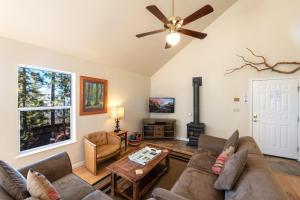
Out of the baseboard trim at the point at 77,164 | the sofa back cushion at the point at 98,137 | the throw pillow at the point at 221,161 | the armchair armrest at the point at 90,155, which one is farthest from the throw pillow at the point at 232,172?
the baseboard trim at the point at 77,164

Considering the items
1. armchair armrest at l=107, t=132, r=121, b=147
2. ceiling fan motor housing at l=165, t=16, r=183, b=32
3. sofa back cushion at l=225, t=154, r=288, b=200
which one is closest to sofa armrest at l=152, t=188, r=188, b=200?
sofa back cushion at l=225, t=154, r=288, b=200

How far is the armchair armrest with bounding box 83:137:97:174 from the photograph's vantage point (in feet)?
9.68

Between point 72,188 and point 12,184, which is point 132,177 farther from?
point 12,184

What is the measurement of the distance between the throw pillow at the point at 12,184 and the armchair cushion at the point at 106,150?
67.4 inches

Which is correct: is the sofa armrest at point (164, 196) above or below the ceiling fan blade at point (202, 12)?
below

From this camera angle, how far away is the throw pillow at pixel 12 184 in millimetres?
1271

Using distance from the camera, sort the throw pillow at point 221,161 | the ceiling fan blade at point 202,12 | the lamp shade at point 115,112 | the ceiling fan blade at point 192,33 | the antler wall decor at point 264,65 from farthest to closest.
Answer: the lamp shade at point 115,112 → the antler wall decor at point 264,65 → the ceiling fan blade at point 192,33 → the throw pillow at point 221,161 → the ceiling fan blade at point 202,12

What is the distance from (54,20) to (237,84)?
14.5ft

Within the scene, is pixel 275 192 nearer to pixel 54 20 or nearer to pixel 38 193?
pixel 38 193

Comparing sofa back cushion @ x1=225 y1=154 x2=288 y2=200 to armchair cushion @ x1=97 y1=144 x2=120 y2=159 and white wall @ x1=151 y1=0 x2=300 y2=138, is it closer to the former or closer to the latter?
armchair cushion @ x1=97 y1=144 x2=120 y2=159

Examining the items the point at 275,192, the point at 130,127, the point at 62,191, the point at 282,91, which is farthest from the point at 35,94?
the point at 282,91

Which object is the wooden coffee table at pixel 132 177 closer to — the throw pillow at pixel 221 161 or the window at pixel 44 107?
the throw pillow at pixel 221 161

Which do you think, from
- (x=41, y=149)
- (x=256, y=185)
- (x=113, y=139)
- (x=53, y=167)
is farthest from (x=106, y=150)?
(x=256, y=185)

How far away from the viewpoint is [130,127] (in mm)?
4969
